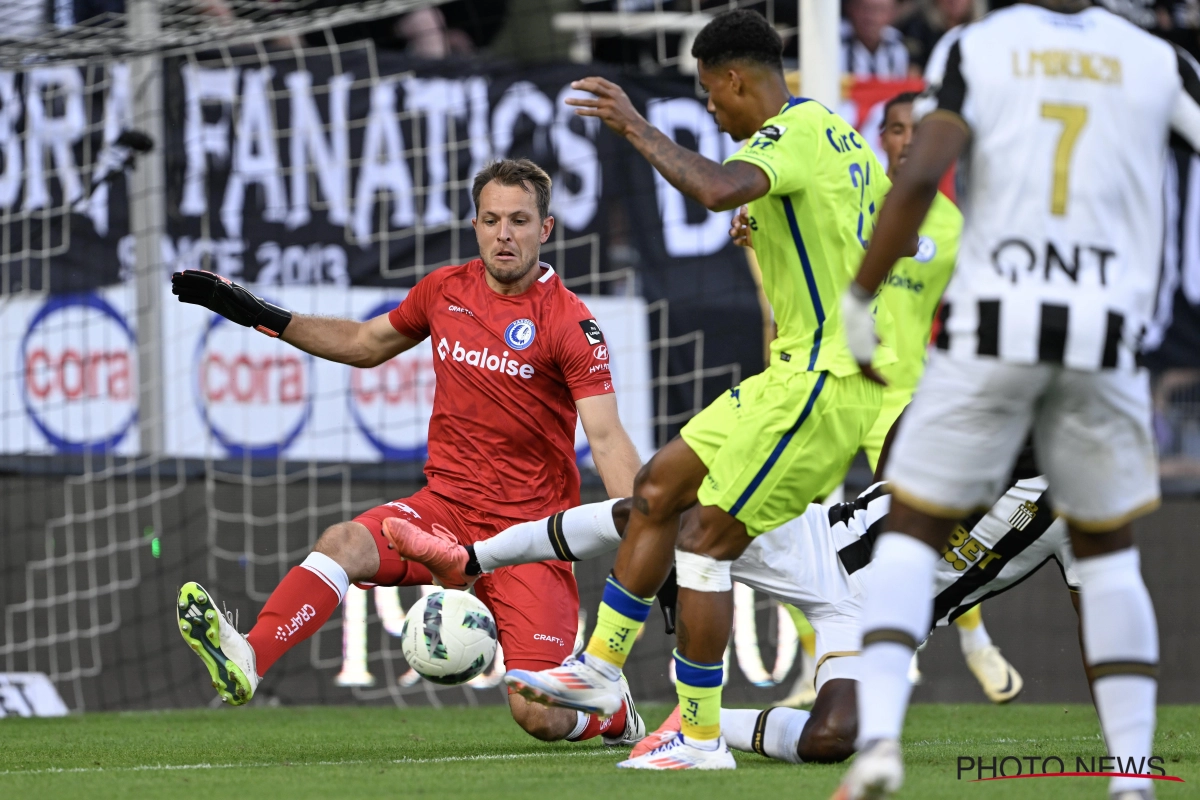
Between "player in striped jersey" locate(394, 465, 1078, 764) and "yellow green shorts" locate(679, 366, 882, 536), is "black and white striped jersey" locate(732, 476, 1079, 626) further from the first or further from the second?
"yellow green shorts" locate(679, 366, 882, 536)

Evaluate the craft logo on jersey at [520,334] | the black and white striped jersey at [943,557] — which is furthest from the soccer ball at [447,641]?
the craft logo on jersey at [520,334]

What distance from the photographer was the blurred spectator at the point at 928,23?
1071 centimetres

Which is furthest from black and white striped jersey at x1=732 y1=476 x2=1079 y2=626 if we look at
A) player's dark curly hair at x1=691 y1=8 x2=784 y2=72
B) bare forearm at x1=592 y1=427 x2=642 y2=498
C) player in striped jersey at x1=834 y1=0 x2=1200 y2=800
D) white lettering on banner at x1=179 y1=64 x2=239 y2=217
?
white lettering on banner at x1=179 y1=64 x2=239 y2=217

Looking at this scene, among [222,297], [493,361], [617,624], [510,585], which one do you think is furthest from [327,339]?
[617,624]

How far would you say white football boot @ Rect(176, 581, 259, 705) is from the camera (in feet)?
15.2

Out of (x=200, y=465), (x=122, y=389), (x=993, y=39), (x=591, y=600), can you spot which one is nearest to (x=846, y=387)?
(x=993, y=39)

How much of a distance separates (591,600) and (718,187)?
4.13m

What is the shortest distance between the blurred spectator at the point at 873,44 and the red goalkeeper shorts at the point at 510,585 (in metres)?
5.99

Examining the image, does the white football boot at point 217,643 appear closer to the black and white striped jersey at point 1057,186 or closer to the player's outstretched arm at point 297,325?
the player's outstretched arm at point 297,325

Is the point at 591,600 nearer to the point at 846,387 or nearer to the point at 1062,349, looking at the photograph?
the point at 846,387

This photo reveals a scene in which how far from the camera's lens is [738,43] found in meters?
4.56

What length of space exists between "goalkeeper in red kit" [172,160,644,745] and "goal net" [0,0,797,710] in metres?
2.15

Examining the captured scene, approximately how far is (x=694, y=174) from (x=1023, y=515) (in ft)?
5.96

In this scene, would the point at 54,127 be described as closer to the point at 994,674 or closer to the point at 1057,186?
the point at 994,674
